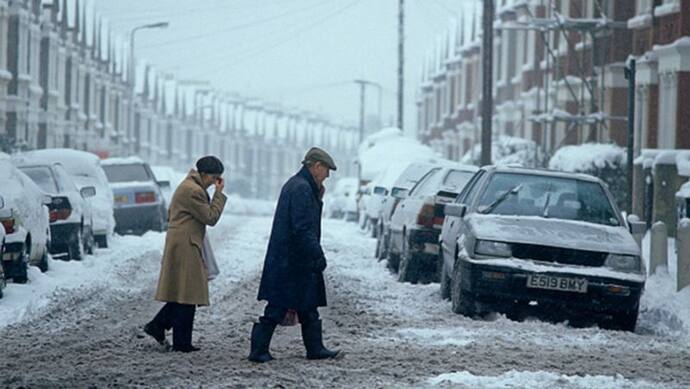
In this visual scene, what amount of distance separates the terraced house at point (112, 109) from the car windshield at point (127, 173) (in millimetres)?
12032

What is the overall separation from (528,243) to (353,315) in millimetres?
1986

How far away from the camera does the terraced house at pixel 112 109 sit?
5784 cm

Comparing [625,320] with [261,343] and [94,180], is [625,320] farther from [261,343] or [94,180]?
[94,180]

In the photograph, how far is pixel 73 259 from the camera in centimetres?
2427

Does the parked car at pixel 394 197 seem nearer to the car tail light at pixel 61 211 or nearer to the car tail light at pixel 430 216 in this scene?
the car tail light at pixel 430 216

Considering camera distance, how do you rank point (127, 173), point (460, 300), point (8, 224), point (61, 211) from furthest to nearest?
1. point (127, 173)
2. point (61, 211)
3. point (8, 224)
4. point (460, 300)

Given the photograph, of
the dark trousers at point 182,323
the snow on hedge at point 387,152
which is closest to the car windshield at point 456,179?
the dark trousers at point 182,323

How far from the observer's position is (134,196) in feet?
112

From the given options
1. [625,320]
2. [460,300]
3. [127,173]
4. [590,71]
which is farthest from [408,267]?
[590,71]

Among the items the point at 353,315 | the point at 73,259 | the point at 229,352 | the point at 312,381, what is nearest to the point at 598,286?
the point at 353,315

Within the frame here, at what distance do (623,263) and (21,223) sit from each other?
735 cm

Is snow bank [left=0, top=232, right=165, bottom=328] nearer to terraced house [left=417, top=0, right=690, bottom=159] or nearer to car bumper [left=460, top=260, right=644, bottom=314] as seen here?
car bumper [left=460, top=260, right=644, bottom=314]

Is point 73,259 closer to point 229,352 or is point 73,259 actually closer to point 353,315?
point 353,315

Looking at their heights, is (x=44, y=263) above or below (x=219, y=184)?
below
